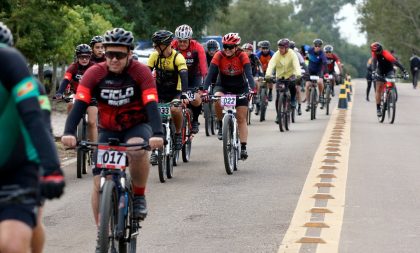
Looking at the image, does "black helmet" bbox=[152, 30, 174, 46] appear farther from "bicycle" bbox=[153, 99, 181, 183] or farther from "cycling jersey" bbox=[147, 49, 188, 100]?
"bicycle" bbox=[153, 99, 181, 183]

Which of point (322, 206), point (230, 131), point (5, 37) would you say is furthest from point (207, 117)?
point (5, 37)

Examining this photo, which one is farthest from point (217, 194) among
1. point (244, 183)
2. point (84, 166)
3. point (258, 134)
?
point (258, 134)

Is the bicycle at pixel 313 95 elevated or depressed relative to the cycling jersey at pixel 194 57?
depressed

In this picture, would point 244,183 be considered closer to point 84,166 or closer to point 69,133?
point 84,166

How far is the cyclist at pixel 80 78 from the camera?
1465cm

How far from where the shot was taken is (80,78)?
14727 mm

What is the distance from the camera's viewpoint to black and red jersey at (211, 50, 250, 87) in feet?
Result: 51.1

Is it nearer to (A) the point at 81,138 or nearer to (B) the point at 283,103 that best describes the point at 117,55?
(A) the point at 81,138

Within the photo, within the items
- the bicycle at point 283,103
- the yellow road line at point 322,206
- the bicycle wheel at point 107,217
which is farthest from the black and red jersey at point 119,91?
the bicycle at point 283,103

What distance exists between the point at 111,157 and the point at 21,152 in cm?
235

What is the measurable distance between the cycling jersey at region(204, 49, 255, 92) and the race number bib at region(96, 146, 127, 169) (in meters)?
7.86

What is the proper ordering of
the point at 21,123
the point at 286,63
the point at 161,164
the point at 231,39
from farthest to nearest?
the point at 286,63, the point at 231,39, the point at 161,164, the point at 21,123

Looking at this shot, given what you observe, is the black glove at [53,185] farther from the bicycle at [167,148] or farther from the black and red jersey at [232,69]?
the black and red jersey at [232,69]

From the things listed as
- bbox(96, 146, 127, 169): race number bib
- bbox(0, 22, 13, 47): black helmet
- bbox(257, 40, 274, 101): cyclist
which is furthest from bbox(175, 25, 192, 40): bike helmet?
bbox(0, 22, 13, 47): black helmet
